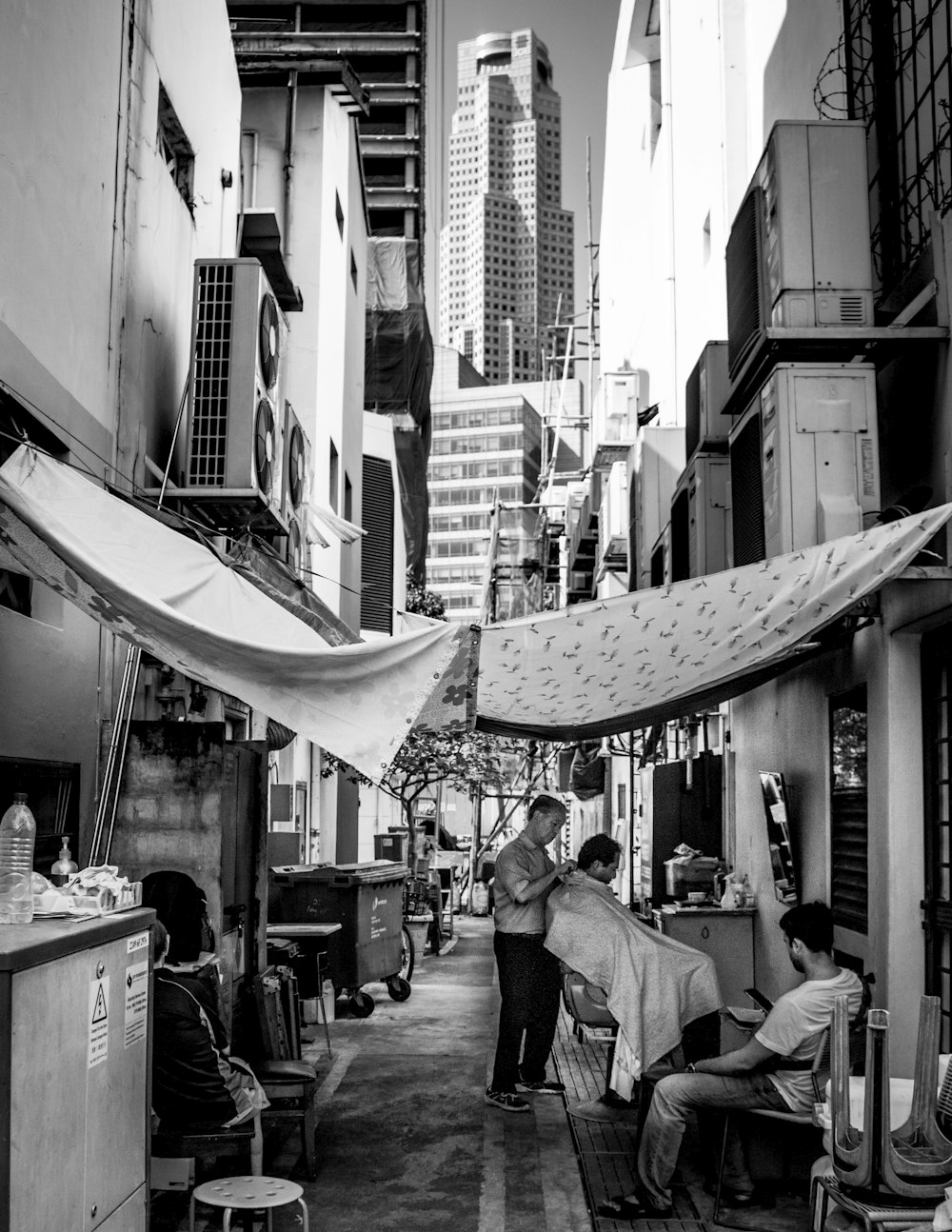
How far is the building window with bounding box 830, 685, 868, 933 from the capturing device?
7.23m

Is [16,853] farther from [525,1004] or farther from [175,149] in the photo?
[175,149]

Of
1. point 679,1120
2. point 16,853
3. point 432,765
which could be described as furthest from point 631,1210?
point 432,765

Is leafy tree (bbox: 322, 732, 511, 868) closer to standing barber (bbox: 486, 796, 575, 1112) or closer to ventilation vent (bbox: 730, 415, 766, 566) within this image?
standing barber (bbox: 486, 796, 575, 1112)

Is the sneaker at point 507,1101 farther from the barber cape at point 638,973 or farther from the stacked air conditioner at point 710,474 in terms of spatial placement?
the stacked air conditioner at point 710,474

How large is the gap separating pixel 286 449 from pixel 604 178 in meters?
22.9

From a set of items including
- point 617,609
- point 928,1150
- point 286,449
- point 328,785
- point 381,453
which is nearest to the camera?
point 928,1150

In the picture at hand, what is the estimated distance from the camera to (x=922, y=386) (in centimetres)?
693

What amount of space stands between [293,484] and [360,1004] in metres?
5.19

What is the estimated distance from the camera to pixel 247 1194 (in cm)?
510

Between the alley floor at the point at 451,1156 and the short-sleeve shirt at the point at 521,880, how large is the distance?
1247 mm

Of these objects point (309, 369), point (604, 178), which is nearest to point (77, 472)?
point (309, 369)

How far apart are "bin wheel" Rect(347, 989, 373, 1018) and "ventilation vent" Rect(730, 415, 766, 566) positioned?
251 inches

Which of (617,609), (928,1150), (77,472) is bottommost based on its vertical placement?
(928,1150)

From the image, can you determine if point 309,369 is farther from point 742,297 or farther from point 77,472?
point 77,472
